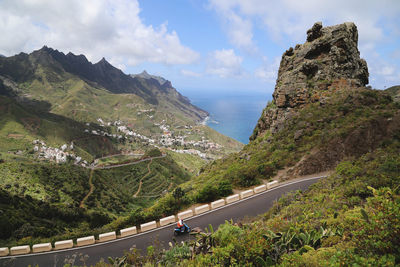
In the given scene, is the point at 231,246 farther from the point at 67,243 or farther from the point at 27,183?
the point at 27,183

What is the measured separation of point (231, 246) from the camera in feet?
17.6

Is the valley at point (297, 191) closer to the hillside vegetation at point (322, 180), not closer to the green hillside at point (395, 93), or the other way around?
the hillside vegetation at point (322, 180)

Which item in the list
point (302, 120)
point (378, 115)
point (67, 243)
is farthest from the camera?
point (302, 120)

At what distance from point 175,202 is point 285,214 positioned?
7478 mm

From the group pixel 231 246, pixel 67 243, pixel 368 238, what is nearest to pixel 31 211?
pixel 67 243

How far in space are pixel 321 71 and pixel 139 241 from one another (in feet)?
91.4

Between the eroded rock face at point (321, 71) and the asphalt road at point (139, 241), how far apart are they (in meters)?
15.0

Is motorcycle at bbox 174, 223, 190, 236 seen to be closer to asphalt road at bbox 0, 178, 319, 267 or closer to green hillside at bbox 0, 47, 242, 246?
asphalt road at bbox 0, 178, 319, 267

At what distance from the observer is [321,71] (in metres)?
25.7

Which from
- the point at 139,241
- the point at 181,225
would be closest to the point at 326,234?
the point at 181,225

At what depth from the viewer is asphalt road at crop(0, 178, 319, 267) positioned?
9516 mm

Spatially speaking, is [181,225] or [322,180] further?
[322,180]

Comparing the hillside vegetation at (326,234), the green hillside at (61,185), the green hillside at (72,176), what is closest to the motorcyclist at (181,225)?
the hillside vegetation at (326,234)

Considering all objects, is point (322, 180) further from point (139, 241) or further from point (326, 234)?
point (139, 241)
